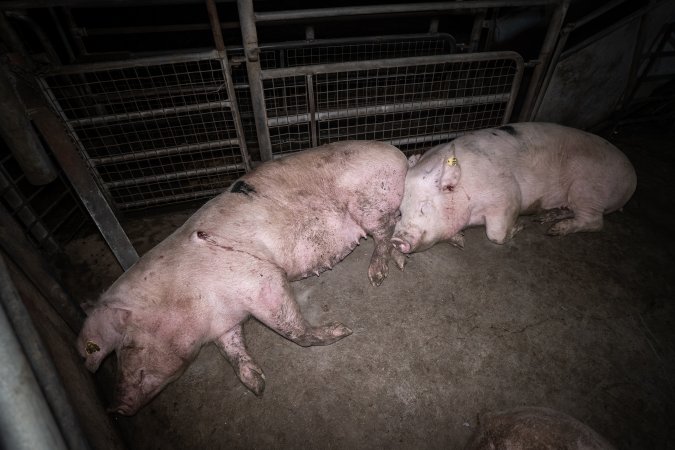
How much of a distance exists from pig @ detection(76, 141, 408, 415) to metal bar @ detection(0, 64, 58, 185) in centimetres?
140

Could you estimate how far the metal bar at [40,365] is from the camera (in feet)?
4.42

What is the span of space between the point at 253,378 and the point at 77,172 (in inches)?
95.2

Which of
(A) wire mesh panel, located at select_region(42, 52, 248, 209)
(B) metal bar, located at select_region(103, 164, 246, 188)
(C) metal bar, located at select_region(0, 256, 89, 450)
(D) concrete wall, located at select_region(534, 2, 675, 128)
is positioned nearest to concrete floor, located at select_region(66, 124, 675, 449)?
(B) metal bar, located at select_region(103, 164, 246, 188)

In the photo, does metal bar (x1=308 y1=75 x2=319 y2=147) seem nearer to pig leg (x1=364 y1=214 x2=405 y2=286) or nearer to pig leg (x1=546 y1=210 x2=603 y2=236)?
pig leg (x1=364 y1=214 x2=405 y2=286)

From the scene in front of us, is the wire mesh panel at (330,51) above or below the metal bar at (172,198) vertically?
above

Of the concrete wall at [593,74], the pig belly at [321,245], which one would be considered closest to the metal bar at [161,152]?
the pig belly at [321,245]

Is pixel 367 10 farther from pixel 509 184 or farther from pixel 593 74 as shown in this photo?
pixel 593 74

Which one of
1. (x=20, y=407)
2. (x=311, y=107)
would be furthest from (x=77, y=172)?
(x=20, y=407)

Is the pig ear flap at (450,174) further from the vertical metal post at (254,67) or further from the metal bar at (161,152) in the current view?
the metal bar at (161,152)

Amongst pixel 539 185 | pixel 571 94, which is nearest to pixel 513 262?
pixel 539 185

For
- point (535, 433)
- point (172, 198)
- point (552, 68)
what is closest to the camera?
point (535, 433)

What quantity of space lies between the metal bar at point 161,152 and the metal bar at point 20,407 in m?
3.07

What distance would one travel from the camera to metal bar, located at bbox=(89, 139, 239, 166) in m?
3.76

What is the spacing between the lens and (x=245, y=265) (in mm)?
2600
